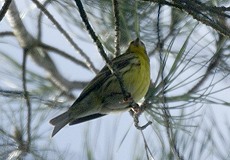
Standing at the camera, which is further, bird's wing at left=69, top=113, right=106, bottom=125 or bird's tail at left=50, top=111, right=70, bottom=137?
bird's wing at left=69, top=113, right=106, bottom=125

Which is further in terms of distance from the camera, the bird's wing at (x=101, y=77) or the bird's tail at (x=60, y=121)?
the bird's wing at (x=101, y=77)

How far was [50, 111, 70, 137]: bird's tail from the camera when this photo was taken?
103 inches

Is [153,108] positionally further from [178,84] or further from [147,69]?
[147,69]

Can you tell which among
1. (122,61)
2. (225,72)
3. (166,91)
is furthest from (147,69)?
(166,91)

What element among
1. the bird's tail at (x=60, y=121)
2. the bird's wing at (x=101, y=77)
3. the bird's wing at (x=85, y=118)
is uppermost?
the bird's wing at (x=101, y=77)

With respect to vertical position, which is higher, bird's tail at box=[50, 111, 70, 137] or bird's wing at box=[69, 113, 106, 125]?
bird's wing at box=[69, 113, 106, 125]

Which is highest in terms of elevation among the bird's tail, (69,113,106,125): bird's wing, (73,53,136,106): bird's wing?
(73,53,136,106): bird's wing

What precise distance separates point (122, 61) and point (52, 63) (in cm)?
47

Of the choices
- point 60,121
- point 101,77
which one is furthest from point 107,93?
point 60,121

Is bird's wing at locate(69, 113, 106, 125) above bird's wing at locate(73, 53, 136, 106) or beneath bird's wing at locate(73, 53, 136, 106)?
beneath

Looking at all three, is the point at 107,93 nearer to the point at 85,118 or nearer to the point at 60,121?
the point at 85,118

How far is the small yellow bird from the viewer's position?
270 centimetres

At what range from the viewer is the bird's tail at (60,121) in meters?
2.62

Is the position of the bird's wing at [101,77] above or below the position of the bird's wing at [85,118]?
above
